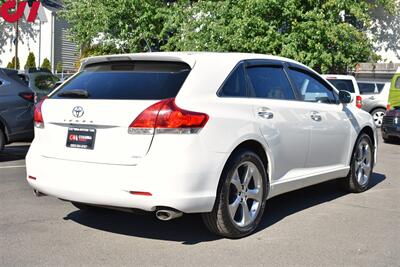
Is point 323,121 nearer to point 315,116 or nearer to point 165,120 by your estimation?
point 315,116

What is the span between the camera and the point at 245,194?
4965 mm

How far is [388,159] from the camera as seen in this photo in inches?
418

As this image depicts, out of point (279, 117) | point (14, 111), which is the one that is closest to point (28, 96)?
point (14, 111)

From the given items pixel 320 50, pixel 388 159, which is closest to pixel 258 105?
pixel 388 159

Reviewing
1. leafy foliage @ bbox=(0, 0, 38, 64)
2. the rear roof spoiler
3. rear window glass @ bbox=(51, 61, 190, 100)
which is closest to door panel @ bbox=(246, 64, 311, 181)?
the rear roof spoiler

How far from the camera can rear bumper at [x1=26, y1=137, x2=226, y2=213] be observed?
4.30 metres

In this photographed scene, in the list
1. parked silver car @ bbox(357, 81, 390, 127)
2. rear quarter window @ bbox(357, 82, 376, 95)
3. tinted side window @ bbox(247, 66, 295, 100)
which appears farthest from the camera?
rear quarter window @ bbox(357, 82, 376, 95)

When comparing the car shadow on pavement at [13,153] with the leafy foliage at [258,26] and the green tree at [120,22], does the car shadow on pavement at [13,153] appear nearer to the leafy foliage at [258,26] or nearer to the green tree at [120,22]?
the leafy foliage at [258,26]

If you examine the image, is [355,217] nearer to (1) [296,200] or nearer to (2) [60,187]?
(1) [296,200]

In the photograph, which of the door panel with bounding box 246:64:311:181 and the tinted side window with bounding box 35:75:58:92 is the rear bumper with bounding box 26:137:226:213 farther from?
the tinted side window with bounding box 35:75:58:92

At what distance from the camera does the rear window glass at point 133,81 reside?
14.9ft

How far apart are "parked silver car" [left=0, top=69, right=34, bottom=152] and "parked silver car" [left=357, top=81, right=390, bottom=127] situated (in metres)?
11.7

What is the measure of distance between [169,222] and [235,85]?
1.48 meters

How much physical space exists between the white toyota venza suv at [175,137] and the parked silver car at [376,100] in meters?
12.9
